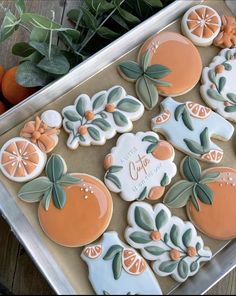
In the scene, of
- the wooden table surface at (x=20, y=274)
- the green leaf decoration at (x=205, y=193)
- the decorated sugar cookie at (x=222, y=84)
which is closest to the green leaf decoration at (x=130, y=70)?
the decorated sugar cookie at (x=222, y=84)

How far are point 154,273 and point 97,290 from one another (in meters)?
0.09

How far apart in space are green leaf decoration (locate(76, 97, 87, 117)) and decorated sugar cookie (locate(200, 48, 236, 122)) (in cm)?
20

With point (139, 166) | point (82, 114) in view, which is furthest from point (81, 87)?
point (139, 166)

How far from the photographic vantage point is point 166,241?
0.69 metres

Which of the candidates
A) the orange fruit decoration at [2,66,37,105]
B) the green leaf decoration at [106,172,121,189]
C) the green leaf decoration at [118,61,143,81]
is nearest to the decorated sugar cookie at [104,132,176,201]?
the green leaf decoration at [106,172,121,189]

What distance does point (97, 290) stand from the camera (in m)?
0.67

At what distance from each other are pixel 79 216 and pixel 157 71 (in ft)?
0.90

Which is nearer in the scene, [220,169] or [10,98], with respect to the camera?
[220,169]

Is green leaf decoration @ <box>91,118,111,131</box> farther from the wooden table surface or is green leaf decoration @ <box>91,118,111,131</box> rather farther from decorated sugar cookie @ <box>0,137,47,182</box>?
the wooden table surface

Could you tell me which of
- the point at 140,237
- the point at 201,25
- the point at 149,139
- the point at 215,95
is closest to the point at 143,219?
the point at 140,237

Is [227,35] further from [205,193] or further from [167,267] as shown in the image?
[167,267]

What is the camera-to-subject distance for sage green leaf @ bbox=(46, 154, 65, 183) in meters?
0.71

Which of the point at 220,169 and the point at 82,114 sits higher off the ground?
the point at 82,114

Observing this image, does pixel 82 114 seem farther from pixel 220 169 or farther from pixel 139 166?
pixel 220 169
